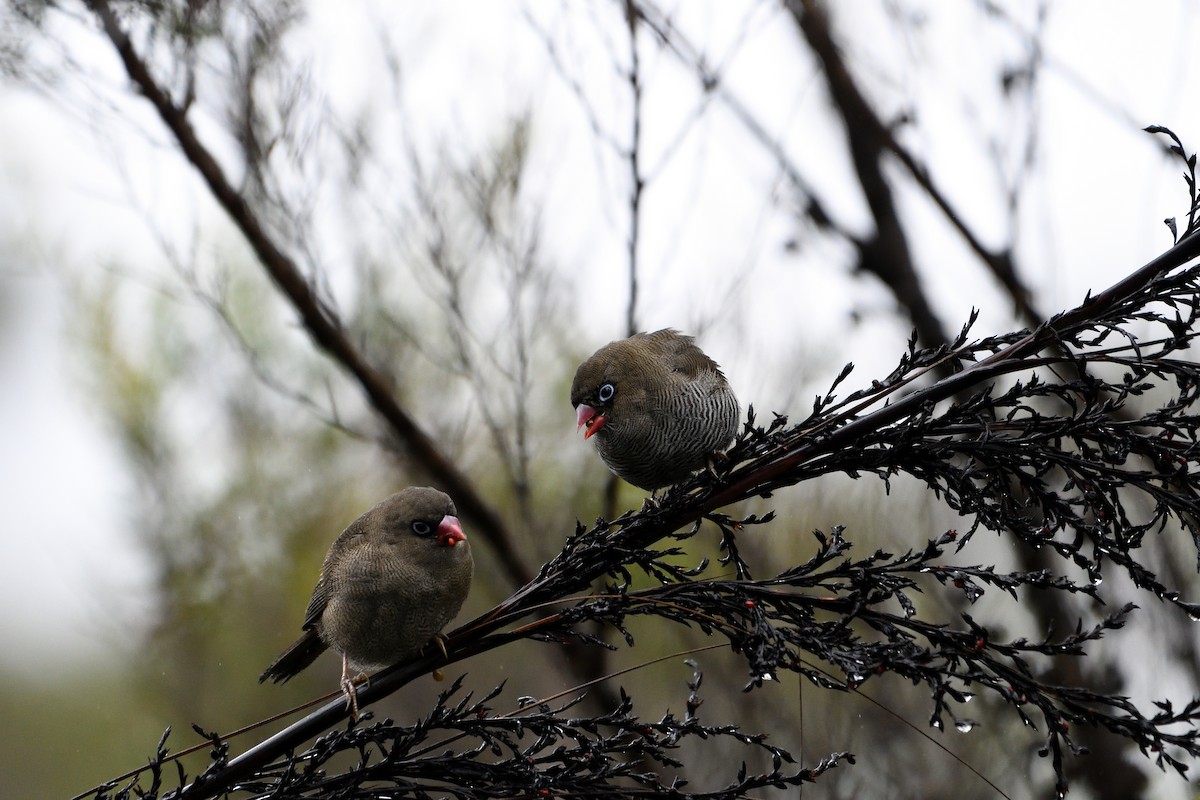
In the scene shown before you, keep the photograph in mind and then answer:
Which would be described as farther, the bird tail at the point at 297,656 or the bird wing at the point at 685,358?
the bird wing at the point at 685,358

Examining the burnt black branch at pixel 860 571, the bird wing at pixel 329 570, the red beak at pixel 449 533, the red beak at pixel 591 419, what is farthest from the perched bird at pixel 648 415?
the burnt black branch at pixel 860 571

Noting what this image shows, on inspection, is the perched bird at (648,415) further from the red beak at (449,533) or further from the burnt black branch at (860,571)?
the burnt black branch at (860,571)

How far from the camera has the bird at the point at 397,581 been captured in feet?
10.1

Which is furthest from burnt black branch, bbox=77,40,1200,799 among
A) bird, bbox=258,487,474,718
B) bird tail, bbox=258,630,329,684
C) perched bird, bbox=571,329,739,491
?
bird tail, bbox=258,630,329,684

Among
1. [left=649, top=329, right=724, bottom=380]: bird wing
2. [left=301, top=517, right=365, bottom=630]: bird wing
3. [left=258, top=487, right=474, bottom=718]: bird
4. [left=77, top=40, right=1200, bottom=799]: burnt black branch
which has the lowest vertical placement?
[left=77, top=40, right=1200, bottom=799]: burnt black branch

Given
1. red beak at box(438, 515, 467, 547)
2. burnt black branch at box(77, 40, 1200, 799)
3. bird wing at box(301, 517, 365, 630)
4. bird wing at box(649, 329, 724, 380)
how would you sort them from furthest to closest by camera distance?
bird wing at box(649, 329, 724, 380) < bird wing at box(301, 517, 365, 630) < red beak at box(438, 515, 467, 547) < burnt black branch at box(77, 40, 1200, 799)

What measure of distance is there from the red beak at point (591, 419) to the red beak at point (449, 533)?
563mm

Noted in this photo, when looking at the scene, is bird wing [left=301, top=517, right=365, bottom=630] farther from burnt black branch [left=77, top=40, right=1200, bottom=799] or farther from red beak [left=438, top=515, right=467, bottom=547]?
burnt black branch [left=77, top=40, right=1200, bottom=799]

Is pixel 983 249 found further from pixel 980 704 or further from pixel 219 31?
pixel 219 31

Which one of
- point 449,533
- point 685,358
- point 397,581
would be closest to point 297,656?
point 397,581

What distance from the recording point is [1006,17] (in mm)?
4969

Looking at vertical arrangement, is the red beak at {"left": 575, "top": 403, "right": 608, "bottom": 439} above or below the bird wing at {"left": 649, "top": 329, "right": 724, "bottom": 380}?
below

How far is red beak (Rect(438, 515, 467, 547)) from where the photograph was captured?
309 centimetres

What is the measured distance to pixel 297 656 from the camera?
3475 millimetres
